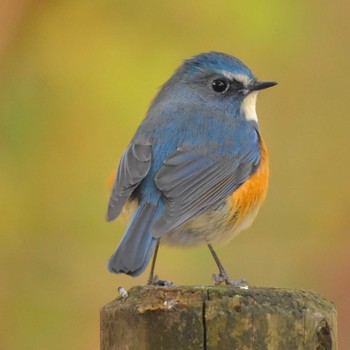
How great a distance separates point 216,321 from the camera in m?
3.44

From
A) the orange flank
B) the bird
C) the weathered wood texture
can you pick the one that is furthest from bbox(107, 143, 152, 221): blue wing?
the weathered wood texture

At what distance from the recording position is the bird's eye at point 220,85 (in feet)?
21.0

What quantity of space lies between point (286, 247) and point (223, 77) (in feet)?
4.07

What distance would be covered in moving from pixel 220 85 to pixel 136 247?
6.83 feet

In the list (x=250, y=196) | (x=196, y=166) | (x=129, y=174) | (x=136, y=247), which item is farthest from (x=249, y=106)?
(x=136, y=247)

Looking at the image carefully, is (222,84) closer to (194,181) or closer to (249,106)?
(249,106)

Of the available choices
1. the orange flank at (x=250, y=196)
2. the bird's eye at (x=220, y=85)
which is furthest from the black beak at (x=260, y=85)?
the orange flank at (x=250, y=196)

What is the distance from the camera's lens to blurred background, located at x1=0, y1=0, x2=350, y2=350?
6.50 m

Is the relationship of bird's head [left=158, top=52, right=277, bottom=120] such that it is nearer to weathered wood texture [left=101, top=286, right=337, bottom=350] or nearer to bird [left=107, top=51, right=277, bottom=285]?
bird [left=107, top=51, right=277, bottom=285]

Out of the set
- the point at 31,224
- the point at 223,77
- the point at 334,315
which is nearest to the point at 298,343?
the point at 334,315

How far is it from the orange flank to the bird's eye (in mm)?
596

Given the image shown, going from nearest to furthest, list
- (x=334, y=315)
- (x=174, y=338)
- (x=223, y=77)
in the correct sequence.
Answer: (x=174, y=338), (x=334, y=315), (x=223, y=77)

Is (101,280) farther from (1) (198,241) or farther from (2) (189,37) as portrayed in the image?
(2) (189,37)

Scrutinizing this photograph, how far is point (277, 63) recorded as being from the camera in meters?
7.62
